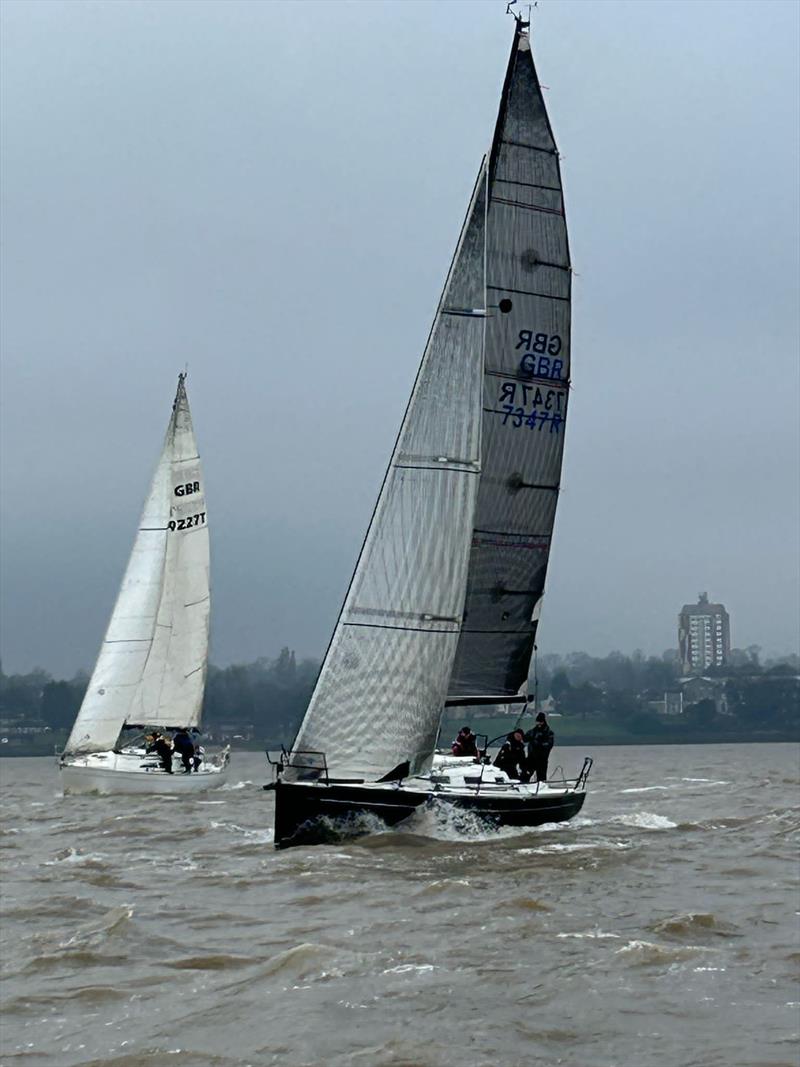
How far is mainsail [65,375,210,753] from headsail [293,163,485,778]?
20.0 meters

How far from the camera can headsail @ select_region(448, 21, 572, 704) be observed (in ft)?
88.0

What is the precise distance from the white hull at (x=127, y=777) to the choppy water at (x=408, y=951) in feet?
44.5

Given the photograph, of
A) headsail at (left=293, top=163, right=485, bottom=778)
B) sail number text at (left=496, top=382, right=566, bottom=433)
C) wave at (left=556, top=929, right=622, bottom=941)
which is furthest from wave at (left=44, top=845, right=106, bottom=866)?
sail number text at (left=496, top=382, right=566, bottom=433)

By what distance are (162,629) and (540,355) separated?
2018cm

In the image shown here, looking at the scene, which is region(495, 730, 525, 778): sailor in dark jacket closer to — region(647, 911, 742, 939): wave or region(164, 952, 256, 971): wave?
region(647, 911, 742, 939): wave

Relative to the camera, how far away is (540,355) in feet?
89.5

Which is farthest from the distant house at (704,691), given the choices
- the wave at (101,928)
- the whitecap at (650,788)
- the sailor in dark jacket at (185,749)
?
the wave at (101,928)

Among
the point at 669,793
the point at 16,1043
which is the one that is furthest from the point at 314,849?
the point at 669,793

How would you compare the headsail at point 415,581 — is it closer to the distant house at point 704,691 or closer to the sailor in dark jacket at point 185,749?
the sailor in dark jacket at point 185,749

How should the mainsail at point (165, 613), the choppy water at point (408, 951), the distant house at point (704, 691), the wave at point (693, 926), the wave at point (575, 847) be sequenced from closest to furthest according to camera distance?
1. the choppy water at point (408, 951)
2. the wave at point (693, 926)
3. the wave at point (575, 847)
4. the mainsail at point (165, 613)
5. the distant house at point (704, 691)

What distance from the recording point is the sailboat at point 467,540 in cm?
2333

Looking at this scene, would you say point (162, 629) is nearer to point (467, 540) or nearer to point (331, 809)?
point (467, 540)

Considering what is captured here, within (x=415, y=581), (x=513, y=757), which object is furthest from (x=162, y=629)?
(x=415, y=581)

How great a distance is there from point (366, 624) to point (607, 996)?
12.3 m
